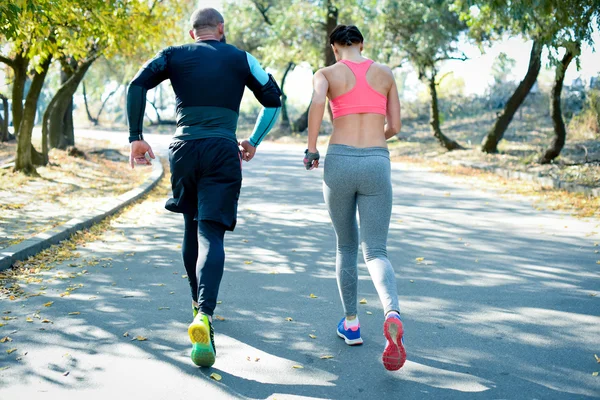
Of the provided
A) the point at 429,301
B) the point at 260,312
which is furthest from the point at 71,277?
the point at 429,301

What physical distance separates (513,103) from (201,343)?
17.4 m

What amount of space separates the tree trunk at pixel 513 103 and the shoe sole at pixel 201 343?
610 inches

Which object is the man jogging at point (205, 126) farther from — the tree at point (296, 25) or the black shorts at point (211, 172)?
the tree at point (296, 25)

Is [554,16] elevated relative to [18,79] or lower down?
elevated

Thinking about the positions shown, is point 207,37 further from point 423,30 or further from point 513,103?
point 423,30

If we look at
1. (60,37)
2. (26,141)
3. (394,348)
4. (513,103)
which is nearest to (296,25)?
(513,103)

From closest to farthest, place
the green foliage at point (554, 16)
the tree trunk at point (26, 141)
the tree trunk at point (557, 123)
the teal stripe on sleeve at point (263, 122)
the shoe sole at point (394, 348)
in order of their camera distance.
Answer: the shoe sole at point (394, 348)
the teal stripe on sleeve at point (263, 122)
the green foliage at point (554, 16)
the tree trunk at point (26, 141)
the tree trunk at point (557, 123)

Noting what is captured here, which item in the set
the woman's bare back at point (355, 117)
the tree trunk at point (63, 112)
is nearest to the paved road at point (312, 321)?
the woman's bare back at point (355, 117)

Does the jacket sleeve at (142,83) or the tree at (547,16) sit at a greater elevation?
the tree at (547,16)

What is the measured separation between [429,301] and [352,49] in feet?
7.10

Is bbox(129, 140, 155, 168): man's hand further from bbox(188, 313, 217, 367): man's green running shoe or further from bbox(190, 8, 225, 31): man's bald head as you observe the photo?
bbox(188, 313, 217, 367): man's green running shoe

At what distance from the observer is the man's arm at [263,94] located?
4258mm

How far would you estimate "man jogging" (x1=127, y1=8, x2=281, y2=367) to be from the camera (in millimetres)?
4109

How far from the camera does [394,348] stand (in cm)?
368
